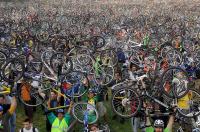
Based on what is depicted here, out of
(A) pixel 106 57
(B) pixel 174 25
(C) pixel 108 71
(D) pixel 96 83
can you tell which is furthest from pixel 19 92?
(B) pixel 174 25

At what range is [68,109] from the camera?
35.8ft

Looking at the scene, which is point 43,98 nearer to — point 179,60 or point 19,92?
point 19,92

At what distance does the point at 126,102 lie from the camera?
34.8 feet

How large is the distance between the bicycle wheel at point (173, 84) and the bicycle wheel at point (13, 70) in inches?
175

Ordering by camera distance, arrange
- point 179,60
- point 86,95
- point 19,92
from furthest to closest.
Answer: point 179,60 < point 86,95 < point 19,92

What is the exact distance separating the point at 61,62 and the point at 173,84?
171 inches

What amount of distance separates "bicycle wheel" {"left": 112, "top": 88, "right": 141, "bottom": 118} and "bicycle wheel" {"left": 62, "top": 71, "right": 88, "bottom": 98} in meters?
1.78

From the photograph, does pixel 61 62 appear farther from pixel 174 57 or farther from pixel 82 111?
pixel 174 57

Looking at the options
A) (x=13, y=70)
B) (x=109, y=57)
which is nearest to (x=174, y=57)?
(x=109, y=57)

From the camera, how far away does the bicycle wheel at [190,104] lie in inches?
424

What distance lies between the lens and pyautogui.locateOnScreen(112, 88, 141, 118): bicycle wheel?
1066 centimetres

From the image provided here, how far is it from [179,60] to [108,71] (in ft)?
10.6

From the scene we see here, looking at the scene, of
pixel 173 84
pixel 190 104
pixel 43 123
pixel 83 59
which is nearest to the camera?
pixel 190 104

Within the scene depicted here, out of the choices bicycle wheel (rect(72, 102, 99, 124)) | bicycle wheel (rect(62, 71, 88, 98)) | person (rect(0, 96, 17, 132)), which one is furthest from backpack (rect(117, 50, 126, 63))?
person (rect(0, 96, 17, 132))
